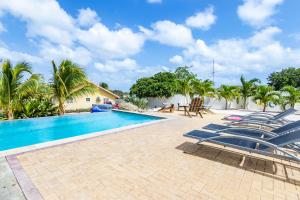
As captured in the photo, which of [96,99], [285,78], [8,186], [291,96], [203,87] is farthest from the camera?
[285,78]

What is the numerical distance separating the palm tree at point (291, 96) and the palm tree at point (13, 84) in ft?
70.8

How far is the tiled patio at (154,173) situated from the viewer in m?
2.85

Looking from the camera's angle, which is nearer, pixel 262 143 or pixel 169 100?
pixel 262 143

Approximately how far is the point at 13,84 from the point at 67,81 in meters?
2.98

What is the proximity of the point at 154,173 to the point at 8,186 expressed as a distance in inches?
98.9

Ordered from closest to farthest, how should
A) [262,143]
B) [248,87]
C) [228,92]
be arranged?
1. [262,143]
2. [228,92]
3. [248,87]

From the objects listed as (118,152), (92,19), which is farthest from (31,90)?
(118,152)

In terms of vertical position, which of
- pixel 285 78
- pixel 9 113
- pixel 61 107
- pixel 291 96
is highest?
pixel 285 78

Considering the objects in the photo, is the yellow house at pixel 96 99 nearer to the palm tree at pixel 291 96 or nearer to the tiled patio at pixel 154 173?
the tiled patio at pixel 154 173

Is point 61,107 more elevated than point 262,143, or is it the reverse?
point 61,107

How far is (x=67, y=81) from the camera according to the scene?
12.0m

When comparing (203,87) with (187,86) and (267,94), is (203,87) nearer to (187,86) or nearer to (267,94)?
(187,86)

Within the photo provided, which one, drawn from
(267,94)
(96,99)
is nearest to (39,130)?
(96,99)

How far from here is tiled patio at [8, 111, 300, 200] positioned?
2850 mm
